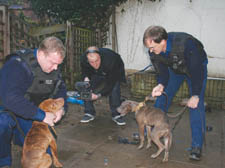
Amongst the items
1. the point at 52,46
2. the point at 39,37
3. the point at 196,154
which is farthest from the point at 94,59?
the point at 39,37

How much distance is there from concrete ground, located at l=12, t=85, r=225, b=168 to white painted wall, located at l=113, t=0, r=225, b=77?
152 inches

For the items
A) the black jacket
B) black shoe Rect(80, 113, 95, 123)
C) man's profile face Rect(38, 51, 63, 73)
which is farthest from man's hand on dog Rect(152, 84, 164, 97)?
black shoe Rect(80, 113, 95, 123)

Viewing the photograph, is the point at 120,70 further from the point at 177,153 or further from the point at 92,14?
the point at 92,14

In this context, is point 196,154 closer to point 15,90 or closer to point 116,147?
point 116,147

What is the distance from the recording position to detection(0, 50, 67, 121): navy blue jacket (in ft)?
8.52

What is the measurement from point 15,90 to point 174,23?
735cm

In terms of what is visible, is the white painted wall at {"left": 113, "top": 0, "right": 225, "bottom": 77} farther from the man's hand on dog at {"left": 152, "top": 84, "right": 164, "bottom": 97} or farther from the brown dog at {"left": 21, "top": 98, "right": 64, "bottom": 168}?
the brown dog at {"left": 21, "top": 98, "right": 64, "bottom": 168}

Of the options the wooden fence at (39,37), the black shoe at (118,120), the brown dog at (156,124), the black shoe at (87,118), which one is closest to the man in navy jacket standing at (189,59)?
the brown dog at (156,124)

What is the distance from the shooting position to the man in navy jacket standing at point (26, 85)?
2.62 metres

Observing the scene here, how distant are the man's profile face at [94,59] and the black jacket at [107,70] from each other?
0.10 m

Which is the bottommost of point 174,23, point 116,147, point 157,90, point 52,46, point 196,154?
point 116,147

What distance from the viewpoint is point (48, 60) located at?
2777 mm

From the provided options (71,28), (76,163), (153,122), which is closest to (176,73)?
(153,122)

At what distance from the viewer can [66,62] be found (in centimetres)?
776
